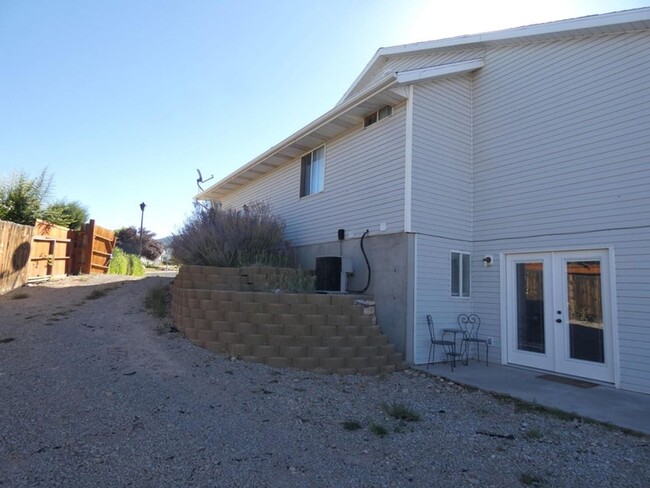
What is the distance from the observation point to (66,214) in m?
14.5

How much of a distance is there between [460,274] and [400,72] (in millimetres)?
4002

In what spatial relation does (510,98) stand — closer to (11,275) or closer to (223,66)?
(223,66)

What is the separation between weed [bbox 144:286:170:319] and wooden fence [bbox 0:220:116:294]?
324 cm

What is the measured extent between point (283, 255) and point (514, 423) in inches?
263

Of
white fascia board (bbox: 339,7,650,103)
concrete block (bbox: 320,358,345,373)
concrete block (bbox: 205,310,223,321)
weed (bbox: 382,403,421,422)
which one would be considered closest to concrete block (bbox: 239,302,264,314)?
concrete block (bbox: 205,310,223,321)

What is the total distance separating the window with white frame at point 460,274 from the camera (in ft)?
26.7

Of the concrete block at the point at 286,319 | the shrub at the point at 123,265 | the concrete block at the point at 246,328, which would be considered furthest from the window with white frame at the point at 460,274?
the shrub at the point at 123,265

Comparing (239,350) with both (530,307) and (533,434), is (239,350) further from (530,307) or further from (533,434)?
(530,307)

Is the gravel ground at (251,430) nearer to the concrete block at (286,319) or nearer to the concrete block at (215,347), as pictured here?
the concrete block at (215,347)

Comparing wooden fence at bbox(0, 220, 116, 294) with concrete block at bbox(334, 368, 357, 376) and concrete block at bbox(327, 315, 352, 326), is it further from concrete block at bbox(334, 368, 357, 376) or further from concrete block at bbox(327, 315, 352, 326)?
concrete block at bbox(334, 368, 357, 376)

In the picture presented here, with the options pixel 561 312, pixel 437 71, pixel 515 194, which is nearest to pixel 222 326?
pixel 561 312

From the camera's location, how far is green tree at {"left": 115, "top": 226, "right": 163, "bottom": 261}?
2938 cm

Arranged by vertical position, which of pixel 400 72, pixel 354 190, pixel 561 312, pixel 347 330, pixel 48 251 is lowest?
pixel 347 330

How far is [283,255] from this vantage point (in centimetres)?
1030
